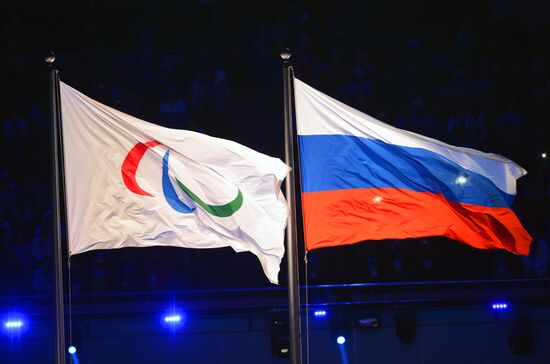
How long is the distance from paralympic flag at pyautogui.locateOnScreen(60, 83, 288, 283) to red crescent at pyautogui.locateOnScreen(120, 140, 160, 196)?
0.01 m

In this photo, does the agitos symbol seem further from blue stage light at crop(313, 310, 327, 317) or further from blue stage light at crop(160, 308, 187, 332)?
blue stage light at crop(313, 310, 327, 317)

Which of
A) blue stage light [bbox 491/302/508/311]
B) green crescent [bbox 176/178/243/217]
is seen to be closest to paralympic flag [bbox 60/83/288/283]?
green crescent [bbox 176/178/243/217]

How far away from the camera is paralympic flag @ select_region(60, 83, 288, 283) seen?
1123 centimetres

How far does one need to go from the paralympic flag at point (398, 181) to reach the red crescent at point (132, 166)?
190 cm

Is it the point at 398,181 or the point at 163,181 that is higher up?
the point at 163,181

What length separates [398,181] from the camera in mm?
11438

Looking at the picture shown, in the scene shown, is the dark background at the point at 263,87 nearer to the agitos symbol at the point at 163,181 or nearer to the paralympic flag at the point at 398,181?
the paralympic flag at the point at 398,181

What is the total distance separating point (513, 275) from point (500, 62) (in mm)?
6261

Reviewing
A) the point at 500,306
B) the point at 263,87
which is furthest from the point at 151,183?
the point at 263,87

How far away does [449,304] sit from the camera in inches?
698

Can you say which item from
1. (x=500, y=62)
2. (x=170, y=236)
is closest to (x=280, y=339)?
(x=170, y=236)

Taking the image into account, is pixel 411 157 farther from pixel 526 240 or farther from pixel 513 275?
pixel 513 275

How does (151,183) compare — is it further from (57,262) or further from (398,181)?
(398,181)

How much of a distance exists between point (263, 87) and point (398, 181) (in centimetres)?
1192
